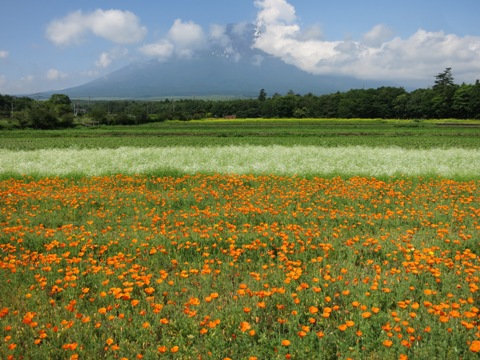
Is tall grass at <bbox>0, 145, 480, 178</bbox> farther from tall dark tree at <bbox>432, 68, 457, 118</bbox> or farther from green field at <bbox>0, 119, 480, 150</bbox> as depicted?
tall dark tree at <bbox>432, 68, 457, 118</bbox>

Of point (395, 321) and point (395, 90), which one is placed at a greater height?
point (395, 90)

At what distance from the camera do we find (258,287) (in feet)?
17.3

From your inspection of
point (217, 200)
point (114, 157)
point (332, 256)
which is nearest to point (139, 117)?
point (114, 157)

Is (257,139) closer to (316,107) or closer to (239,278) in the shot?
(239,278)

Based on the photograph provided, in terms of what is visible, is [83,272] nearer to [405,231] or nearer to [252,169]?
[405,231]

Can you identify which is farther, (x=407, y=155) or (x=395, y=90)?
(x=395, y=90)

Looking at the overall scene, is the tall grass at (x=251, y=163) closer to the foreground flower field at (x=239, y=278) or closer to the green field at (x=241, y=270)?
the green field at (x=241, y=270)

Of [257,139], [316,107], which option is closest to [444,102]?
[316,107]

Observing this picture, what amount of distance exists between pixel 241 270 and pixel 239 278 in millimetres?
363

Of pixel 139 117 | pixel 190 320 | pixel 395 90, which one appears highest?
pixel 395 90

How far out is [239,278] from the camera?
5.80 meters

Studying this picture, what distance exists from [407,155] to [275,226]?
16234 millimetres

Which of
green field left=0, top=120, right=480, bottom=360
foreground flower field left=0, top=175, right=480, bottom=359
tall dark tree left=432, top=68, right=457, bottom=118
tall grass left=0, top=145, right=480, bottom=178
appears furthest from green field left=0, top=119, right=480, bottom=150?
tall dark tree left=432, top=68, right=457, bottom=118

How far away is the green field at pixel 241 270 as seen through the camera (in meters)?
4.06
